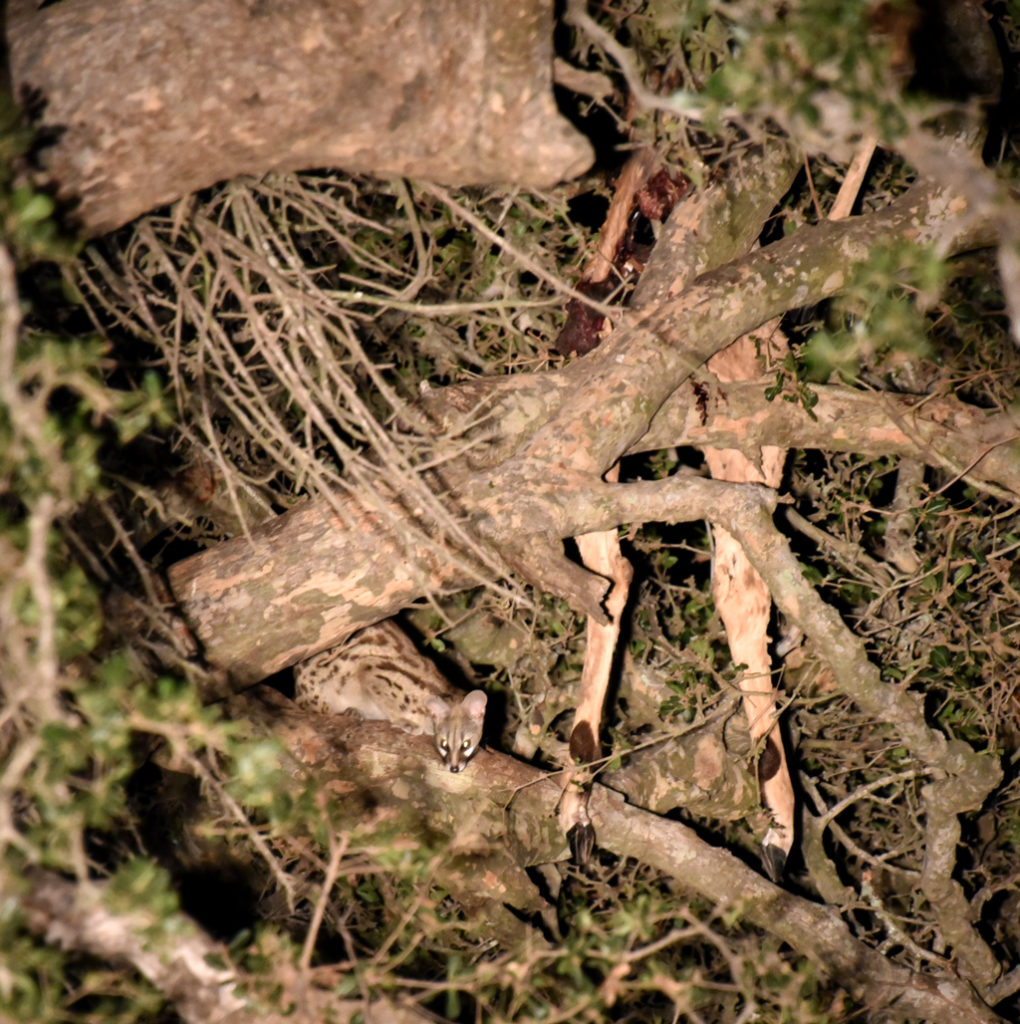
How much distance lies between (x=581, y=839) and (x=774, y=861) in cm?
86

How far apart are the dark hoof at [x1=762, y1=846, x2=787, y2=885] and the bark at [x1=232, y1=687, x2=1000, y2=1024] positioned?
91 mm

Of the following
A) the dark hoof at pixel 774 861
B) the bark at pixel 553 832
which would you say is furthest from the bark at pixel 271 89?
the dark hoof at pixel 774 861

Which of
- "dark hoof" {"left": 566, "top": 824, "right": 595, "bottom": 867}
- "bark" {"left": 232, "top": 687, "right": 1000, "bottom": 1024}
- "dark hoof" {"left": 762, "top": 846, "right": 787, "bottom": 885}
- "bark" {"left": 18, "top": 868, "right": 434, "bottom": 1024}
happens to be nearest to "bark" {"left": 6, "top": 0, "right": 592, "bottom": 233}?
"bark" {"left": 18, "top": 868, "right": 434, "bottom": 1024}

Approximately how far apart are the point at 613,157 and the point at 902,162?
143 cm

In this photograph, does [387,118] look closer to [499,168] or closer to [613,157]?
[499,168]

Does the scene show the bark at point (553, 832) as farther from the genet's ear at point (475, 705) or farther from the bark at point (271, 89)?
the bark at point (271, 89)

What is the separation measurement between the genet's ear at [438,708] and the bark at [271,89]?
290 centimetres

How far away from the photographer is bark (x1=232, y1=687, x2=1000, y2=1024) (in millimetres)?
4223

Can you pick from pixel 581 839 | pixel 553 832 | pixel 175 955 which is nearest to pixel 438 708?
pixel 553 832

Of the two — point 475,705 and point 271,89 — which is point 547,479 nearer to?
point 271,89

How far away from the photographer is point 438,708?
5000 millimetres

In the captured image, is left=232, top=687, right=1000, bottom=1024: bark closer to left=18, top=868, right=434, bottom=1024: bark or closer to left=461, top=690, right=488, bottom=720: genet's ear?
left=461, top=690, right=488, bottom=720: genet's ear

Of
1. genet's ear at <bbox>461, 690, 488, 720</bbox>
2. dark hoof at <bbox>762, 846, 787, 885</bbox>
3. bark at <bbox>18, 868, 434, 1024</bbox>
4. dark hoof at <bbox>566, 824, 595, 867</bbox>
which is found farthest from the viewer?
genet's ear at <bbox>461, 690, 488, 720</bbox>

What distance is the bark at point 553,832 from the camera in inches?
166
